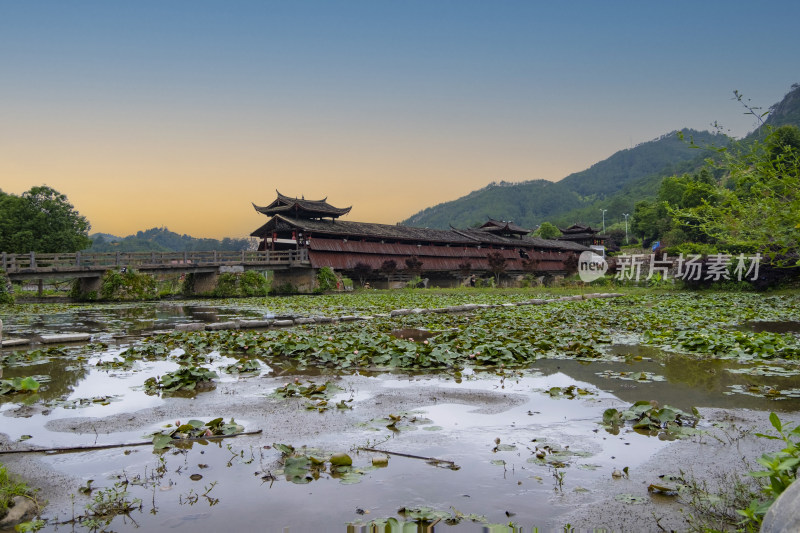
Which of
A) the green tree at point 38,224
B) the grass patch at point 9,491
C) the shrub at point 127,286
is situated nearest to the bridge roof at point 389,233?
the shrub at point 127,286

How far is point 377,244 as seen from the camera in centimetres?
4328

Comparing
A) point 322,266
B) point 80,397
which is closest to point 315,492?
point 80,397

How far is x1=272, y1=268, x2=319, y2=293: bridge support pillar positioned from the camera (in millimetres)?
37500

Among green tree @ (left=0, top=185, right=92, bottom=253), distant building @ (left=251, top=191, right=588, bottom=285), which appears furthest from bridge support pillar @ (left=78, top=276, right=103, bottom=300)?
green tree @ (left=0, top=185, right=92, bottom=253)

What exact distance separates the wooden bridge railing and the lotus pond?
21.8m

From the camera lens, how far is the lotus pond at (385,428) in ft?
9.52

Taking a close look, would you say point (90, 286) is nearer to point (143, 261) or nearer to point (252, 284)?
point (143, 261)

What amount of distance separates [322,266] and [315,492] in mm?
35752

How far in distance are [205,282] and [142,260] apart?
4.13 meters

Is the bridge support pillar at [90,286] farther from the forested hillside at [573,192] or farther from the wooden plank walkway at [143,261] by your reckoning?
the forested hillside at [573,192]

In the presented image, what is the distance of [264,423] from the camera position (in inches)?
183

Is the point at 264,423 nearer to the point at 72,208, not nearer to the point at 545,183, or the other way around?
the point at 72,208

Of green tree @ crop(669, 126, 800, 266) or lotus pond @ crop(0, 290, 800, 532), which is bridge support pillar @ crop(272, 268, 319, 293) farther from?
green tree @ crop(669, 126, 800, 266)

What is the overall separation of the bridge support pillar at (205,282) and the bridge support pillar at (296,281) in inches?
178
